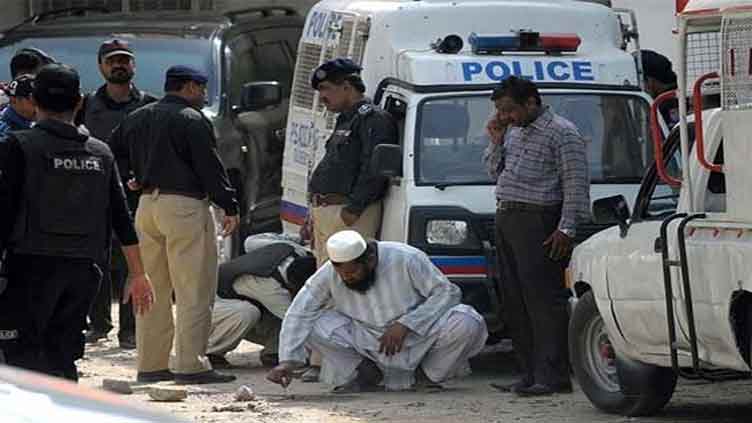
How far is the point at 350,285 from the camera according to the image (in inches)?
440

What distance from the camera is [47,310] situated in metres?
8.46

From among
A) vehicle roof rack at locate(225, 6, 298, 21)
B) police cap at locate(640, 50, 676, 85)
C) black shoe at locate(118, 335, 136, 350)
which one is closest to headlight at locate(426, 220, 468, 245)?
police cap at locate(640, 50, 676, 85)

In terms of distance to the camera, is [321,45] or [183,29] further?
[183,29]

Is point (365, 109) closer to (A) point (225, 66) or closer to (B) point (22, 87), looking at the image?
(B) point (22, 87)

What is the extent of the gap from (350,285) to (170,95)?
152 cm

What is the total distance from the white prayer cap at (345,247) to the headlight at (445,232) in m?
0.73

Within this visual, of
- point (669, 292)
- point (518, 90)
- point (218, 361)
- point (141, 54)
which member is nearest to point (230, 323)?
point (218, 361)

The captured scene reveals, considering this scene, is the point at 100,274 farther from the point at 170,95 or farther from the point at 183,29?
the point at 183,29

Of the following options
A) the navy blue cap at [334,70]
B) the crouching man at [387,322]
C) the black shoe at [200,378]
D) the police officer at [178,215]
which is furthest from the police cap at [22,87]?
the crouching man at [387,322]

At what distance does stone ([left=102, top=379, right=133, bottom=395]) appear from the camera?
11.2 meters

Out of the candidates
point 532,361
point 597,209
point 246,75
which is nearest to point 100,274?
point 597,209

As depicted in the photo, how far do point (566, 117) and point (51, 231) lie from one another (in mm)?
4361

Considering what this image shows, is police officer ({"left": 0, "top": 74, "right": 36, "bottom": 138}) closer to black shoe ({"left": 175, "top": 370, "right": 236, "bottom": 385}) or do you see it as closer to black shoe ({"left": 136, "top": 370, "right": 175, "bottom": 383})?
black shoe ({"left": 136, "top": 370, "right": 175, "bottom": 383})

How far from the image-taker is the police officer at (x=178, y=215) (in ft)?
37.7
